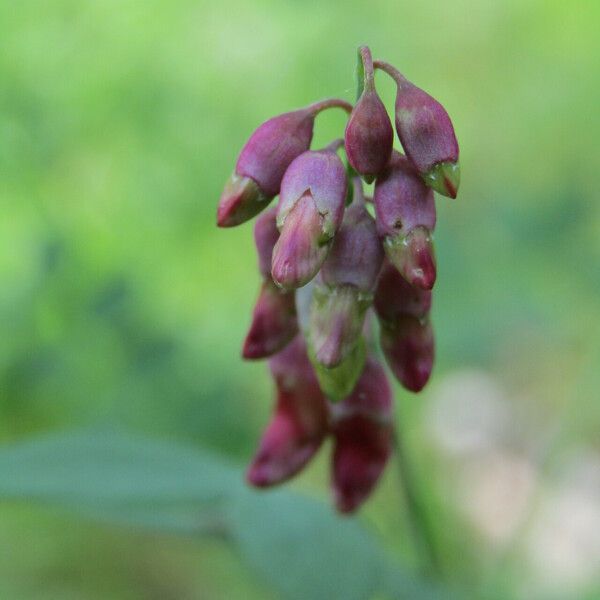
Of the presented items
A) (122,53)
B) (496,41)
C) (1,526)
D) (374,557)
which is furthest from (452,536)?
(496,41)

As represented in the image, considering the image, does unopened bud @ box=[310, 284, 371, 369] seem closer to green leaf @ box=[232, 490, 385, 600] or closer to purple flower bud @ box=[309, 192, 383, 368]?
purple flower bud @ box=[309, 192, 383, 368]

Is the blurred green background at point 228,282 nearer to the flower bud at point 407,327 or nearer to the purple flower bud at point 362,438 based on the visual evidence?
the purple flower bud at point 362,438

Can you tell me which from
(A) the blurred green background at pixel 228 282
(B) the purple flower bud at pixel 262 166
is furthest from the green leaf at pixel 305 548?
(B) the purple flower bud at pixel 262 166

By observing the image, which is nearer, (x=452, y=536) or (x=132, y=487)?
(x=132, y=487)

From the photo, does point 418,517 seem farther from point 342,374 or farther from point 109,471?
point 342,374

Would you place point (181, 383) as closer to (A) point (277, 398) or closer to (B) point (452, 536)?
(B) point (452, 536)
